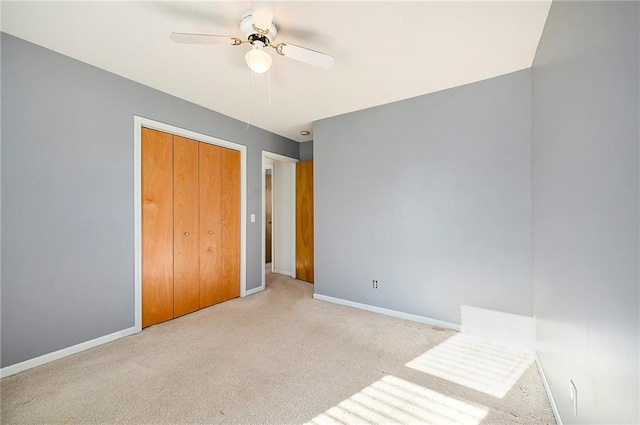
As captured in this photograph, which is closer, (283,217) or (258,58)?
(258,58)

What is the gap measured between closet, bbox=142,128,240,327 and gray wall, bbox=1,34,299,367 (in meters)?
0.21

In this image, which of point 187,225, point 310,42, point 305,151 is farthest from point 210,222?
point 310,42

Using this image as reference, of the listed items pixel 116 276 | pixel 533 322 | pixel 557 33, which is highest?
pixel 557 33

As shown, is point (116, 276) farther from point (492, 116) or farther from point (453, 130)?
point (492, 116)

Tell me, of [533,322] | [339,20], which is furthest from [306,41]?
[533,322]

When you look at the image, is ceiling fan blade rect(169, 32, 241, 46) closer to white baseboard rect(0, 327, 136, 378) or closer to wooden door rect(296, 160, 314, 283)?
white baseboard rect(0, 327, 136, 378)

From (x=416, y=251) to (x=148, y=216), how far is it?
2839 millimetres

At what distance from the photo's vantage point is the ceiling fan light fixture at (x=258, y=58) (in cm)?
179

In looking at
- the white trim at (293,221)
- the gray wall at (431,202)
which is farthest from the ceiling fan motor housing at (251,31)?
the white trim at (293,221)

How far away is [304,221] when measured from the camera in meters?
4.67

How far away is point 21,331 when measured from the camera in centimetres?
199

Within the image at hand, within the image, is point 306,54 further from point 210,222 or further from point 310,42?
point 210,222

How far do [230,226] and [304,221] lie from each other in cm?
137

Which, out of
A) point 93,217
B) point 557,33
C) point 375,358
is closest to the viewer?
point 557,33
